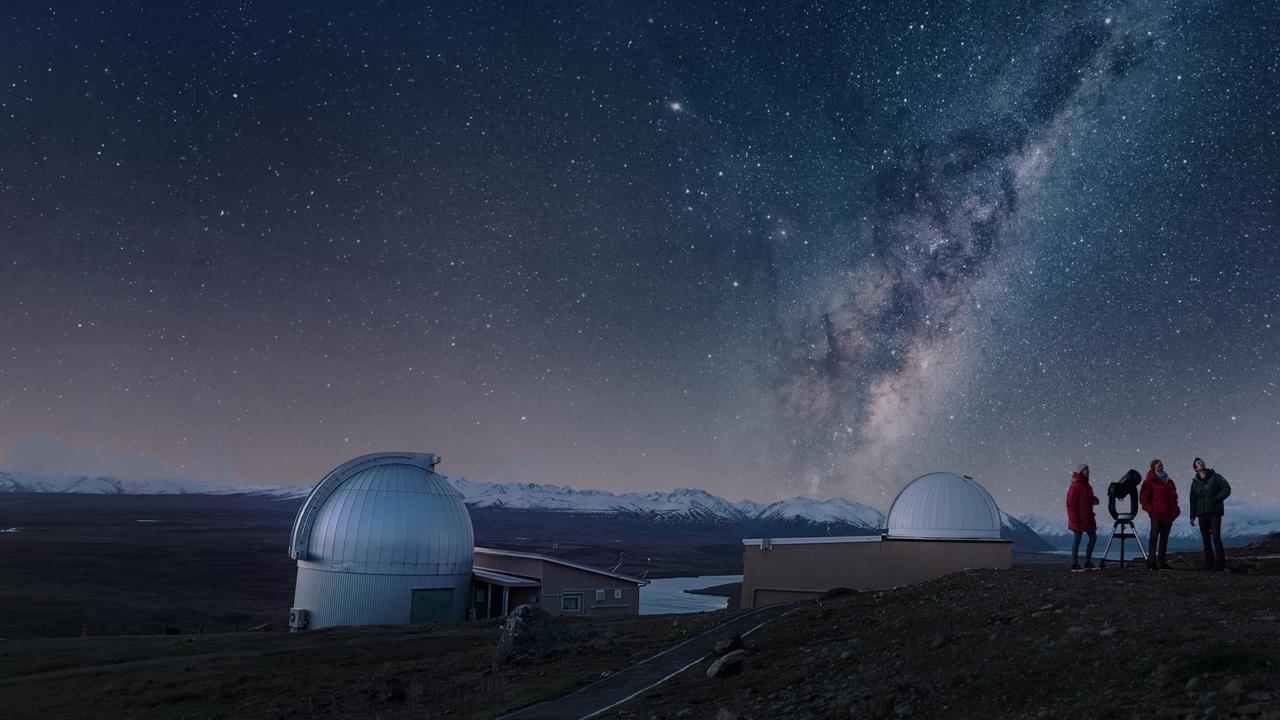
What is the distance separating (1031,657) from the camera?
989cm

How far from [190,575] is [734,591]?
7136 centimetres

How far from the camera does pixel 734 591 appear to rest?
111 metres

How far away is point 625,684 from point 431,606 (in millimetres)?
25451

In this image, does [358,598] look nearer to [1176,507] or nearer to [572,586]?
[572,586]

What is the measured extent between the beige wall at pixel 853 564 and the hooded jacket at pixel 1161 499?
41.5 feet

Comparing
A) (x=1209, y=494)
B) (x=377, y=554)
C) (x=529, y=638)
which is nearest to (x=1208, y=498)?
(x=1209, y=494)

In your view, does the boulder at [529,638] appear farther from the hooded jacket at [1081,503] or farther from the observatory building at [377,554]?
the observatory building at [377,554]

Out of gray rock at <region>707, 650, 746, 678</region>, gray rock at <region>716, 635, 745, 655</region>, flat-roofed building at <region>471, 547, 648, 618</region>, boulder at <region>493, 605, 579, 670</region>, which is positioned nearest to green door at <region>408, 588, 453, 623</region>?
flat-roofed building at <region>471, 547, 648, 618</region>

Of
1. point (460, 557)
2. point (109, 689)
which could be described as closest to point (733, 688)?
point (109, 689)

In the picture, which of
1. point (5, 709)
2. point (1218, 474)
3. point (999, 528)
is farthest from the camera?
point (999, 528)

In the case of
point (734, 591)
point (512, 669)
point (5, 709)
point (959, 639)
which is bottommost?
point (734, 591)

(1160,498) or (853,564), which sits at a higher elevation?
(1160,498)

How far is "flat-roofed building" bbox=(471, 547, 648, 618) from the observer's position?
126ft

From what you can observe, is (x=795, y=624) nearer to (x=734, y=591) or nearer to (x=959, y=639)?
(x=959, y=639)
